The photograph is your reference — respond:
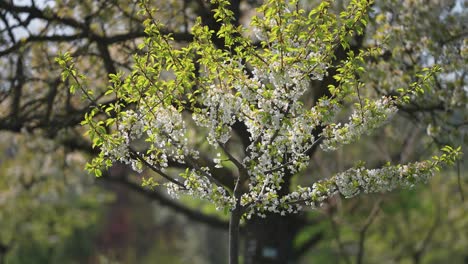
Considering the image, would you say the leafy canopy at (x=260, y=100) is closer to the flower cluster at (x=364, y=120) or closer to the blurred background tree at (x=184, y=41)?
the flower cluster at (x=364, y=120)

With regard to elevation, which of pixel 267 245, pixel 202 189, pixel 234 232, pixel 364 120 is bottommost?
pixel 234 232

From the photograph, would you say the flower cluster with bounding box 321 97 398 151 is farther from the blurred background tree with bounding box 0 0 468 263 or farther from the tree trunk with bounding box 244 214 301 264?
the tree trunk with bounding box 244 214 301 264

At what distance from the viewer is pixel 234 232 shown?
668 cm

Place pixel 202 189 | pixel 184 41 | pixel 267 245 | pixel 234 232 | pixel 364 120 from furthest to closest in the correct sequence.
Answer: pixel 267 245
pixel 184 41
pixel 234 232
pixel 202 189
pixel 364 120

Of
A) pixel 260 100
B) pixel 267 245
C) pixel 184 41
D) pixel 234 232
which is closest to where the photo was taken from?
pixel 260 100

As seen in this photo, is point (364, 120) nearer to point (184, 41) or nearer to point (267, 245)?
point (184, 41)

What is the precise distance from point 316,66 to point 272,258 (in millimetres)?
7126

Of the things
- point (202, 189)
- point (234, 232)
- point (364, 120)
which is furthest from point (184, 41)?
point (364, 120)

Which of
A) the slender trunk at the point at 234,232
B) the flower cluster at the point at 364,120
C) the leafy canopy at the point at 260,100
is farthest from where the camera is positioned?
the slender trunk at the point at 234,232

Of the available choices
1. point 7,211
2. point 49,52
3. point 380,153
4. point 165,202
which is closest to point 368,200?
point 380,153

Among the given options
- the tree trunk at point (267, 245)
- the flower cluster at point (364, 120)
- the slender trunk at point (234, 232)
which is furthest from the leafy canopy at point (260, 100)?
the tree trunk at point (267, 245)

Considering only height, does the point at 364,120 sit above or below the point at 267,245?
below

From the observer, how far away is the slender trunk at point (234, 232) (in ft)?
21.0

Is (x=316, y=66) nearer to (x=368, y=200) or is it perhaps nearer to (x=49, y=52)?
(x=49, y=52)
